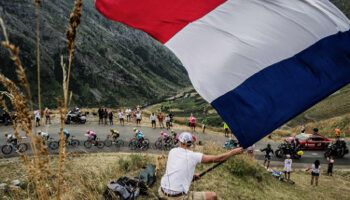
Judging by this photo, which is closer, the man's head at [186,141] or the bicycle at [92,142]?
the man's head at [186,141]

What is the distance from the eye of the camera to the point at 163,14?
2.96m

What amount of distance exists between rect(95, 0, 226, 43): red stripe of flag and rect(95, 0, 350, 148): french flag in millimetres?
13

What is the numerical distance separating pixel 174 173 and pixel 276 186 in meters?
6.11

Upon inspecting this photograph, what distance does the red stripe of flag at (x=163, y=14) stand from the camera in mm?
2936

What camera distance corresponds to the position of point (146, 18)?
2959 mm

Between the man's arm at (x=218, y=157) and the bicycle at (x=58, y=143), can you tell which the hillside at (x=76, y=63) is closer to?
the bicycle at (x=58, y=143)

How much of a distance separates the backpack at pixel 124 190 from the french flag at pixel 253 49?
8.34 ft

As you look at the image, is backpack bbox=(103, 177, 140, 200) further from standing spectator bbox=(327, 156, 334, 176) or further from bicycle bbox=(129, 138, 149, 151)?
standing spectator bbox=(327, 156, 334, 176)

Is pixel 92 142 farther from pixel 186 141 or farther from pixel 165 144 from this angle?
pixel 186 141

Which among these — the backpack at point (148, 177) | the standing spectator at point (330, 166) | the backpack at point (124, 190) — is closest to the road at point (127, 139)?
the standing spectator at point (330, 166)

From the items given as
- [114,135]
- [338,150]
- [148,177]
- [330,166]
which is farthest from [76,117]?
[338,150]

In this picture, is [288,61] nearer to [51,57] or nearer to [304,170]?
[304,170]

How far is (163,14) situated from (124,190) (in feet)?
10.3

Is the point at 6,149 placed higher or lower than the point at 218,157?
lower
